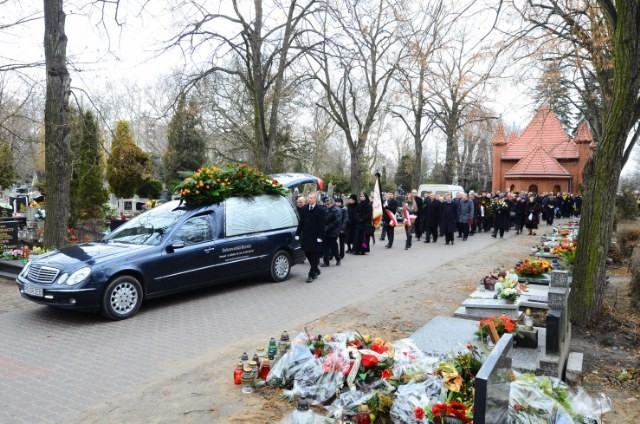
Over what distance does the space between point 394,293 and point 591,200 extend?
12.8ft

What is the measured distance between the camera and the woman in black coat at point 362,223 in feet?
50.8

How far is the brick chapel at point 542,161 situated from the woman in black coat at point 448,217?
81.1ft

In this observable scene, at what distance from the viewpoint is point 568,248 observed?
1234 centimetres

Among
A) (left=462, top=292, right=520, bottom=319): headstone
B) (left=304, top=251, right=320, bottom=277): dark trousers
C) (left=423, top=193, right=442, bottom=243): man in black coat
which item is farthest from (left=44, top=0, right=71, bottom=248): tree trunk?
(left=423, top=193, right=442, bottom=243): man in black coat

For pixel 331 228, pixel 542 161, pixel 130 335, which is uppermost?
pixel 542 161

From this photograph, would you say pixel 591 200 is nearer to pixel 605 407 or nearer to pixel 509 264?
pixel 605 407

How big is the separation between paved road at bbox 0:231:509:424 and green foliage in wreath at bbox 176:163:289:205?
187 cm

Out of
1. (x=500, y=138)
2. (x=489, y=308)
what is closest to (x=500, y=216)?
(x=489, y=308)

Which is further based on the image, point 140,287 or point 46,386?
point 140,287

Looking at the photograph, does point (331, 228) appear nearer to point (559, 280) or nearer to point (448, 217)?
point (559, 280)

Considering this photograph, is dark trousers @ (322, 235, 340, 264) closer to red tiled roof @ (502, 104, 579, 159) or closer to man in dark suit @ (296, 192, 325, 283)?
man in dark suit @ (296, 192, 325, 283)

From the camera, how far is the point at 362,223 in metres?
15.5

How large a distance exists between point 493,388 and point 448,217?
16134 millimetres

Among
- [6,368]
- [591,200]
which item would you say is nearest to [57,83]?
[6,368]
